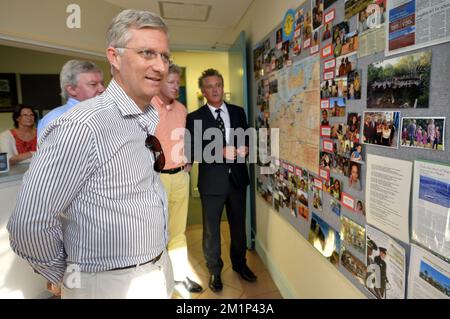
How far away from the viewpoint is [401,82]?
0.91m

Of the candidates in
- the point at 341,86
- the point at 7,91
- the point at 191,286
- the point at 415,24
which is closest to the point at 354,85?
the point at 341,86

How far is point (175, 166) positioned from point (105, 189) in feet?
4.41

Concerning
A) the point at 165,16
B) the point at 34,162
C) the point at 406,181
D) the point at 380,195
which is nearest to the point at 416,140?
the point at 406,181

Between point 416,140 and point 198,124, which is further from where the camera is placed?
point 198,124

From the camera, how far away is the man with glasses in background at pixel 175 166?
7.04 feet

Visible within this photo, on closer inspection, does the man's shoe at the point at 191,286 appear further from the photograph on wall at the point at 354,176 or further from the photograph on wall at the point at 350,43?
the photograph on wall at the point at 350,43

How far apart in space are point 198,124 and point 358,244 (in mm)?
1407

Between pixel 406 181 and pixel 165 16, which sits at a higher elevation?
pixel 165 16

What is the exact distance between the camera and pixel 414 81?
86 centimetres

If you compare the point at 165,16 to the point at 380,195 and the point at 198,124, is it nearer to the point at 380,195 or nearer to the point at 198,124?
the point at 198,124

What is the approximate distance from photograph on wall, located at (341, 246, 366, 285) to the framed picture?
194 inches

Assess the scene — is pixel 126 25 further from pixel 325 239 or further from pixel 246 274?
pixel 246 274

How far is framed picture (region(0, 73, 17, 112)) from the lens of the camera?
4.23 metres

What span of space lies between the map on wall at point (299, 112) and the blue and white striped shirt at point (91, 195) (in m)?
0.92
